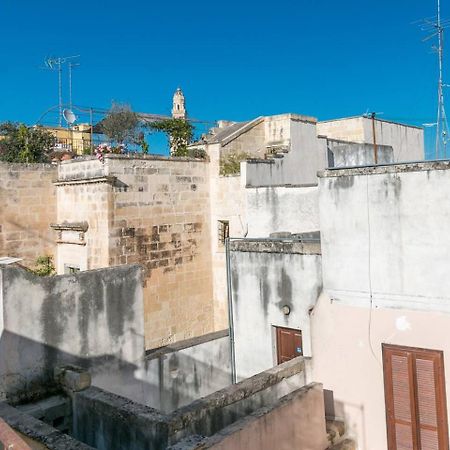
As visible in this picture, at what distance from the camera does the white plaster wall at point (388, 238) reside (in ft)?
23.6

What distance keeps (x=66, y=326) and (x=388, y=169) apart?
581 cm

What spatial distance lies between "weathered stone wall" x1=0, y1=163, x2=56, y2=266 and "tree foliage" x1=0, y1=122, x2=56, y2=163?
5.22 meters

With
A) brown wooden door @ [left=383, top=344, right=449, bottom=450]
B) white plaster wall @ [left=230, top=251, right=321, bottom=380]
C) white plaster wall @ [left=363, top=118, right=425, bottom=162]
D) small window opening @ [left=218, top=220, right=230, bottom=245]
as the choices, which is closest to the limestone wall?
small window opening @ [left=218, top=220, right=230, bottom=245]

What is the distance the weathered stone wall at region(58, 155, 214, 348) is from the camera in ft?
47.7

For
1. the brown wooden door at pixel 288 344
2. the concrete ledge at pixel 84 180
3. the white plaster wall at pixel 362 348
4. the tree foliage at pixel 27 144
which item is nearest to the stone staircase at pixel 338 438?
the white plaster wall at pixel 362 348

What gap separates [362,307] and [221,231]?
9736 millimetres

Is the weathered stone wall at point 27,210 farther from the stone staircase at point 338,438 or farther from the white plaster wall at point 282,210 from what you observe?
the stone staircase at point 338,438

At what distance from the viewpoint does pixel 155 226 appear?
15703 mm

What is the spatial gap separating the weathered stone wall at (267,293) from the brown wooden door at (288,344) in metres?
0.11

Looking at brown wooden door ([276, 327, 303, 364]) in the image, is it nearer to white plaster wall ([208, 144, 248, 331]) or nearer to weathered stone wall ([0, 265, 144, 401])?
weathered stone wall ([0, 265, 144, 401])

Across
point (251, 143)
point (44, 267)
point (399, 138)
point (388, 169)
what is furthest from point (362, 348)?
point (399, 138)

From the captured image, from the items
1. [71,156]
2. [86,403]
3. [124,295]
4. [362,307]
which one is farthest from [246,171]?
[86,403]

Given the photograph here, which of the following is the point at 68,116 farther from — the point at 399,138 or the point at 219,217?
the point at 399,138

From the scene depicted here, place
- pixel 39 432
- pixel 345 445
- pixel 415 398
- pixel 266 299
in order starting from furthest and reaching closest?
pixel 266 299
pixel 345 445
pixel 415 398
pixel 39 432
